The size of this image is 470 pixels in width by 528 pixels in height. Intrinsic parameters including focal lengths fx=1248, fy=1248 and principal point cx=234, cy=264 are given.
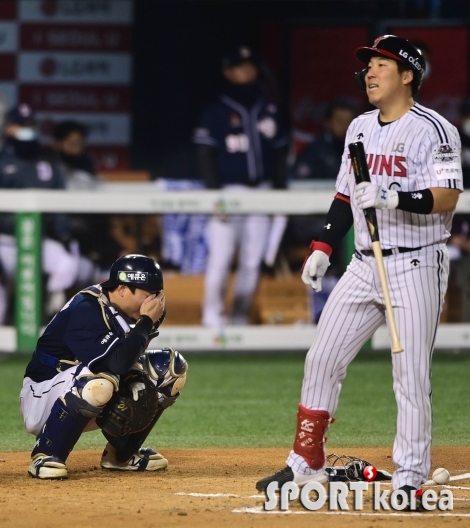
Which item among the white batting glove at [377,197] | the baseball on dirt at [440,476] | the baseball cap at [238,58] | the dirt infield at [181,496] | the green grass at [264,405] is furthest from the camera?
the baseball cap at [238,58]

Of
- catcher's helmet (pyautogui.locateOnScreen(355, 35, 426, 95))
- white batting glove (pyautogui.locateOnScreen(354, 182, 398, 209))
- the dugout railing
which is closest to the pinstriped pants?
white batting glove (pyautogui.locateOnScreen(354, 182, 398, 209))

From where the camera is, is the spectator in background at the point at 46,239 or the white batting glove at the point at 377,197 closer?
the white batting glove at the point at 377,197

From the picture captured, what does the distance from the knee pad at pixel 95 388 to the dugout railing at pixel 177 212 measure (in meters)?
4.13

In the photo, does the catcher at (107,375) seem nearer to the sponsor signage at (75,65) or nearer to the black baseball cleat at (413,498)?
the black baseball cleat at (413,498)

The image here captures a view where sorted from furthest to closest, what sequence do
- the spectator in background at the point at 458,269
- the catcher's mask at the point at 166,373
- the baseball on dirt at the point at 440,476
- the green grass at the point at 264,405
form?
the spectator in background at the point at 458,269 < the green grass at the point at 264,405 < the catcher's mask at the point at 166,373 < the baseball on dirt at the point at 440,476

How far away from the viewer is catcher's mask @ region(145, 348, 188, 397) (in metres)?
5.18

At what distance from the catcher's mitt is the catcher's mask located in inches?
2.1

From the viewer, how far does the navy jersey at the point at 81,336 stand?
16.3 ft

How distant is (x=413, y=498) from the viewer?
431cm

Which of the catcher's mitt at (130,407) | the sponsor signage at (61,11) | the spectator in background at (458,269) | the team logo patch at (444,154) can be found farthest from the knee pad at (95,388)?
the sponsor signage at (61,11)

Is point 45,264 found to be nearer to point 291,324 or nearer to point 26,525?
point 291,324

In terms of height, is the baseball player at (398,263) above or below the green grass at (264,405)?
above

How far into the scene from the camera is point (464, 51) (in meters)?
12.6

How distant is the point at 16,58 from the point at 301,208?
4170 millimetres
